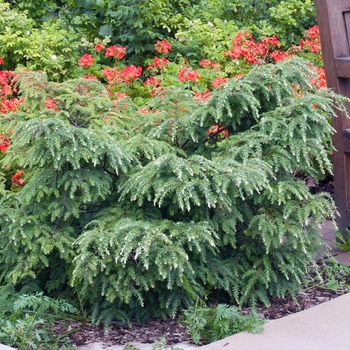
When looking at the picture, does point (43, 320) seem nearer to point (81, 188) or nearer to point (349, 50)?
point (81, 188)

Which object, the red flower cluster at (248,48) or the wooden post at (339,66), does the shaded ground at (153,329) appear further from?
the red flower cluster at (248,48)

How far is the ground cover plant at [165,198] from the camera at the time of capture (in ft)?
11.6

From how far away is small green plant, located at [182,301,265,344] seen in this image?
3537 millimetres

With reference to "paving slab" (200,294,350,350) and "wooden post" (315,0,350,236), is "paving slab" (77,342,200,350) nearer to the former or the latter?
"paving slab" (200,294,350,350)

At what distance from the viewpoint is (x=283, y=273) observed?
3.99 meters

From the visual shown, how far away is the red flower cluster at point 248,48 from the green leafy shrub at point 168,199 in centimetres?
261

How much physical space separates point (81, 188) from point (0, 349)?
974mm

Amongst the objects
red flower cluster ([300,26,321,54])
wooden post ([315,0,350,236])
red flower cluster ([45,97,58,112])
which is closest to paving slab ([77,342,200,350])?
red flower cluster ([45,97,58,112])

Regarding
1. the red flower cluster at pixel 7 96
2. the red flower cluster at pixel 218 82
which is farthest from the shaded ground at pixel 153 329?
the red flower cluster at pixel 218 82

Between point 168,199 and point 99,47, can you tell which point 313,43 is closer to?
point 99,47

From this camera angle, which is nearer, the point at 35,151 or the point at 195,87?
the point at 35,151

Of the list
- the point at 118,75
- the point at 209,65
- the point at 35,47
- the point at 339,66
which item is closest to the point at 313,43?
the point at 209,65

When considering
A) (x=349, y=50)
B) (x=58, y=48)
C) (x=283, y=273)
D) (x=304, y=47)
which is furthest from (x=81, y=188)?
(x=304, y=47)

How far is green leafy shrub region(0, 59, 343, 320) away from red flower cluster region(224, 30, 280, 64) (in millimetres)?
2614
